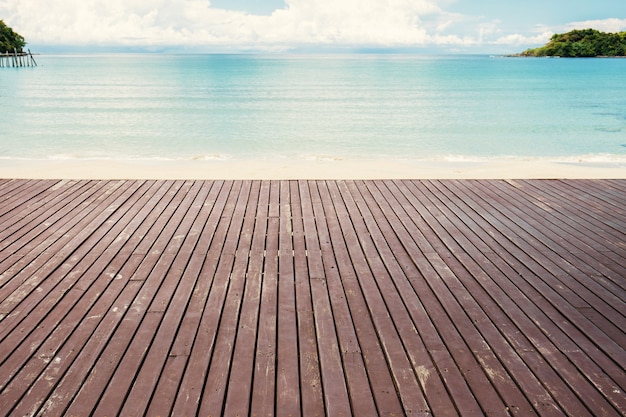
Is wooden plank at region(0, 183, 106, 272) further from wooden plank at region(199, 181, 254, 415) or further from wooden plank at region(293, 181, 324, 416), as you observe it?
wooden plank at region(293, 181, 324, 416)

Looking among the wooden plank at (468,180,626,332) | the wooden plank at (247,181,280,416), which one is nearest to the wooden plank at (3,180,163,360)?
the wooden plank at (247,181,280,416)

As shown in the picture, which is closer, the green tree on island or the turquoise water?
the turquoise water

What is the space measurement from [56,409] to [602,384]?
8.26 feet

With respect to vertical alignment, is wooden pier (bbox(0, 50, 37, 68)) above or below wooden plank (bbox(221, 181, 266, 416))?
below

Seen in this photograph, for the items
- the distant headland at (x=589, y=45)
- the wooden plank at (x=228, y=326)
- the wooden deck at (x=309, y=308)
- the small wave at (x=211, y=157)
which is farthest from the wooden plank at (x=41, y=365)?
the distant headland at (x=589, y=45)

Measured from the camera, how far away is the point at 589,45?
117562 mm

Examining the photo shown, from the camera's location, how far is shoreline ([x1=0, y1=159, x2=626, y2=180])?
884 centimetres

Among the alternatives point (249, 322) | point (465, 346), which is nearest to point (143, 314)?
point (249, 322)

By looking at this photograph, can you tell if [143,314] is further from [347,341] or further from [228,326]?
[347,341]

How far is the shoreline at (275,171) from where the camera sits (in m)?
8.84

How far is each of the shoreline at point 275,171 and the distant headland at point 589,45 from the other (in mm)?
129732

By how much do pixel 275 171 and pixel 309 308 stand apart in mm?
6753

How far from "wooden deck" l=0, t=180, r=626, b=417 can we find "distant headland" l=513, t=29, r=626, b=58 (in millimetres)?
136809

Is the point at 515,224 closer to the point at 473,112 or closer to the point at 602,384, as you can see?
the point at 602,384
